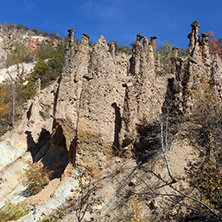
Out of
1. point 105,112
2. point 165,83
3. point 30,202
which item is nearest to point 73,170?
point 30,202

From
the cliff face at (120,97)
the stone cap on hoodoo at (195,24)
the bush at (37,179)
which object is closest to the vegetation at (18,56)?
the bush at (37,179)

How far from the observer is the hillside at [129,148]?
8.59 m

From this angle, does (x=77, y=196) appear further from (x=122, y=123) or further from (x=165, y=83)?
(x=165, y=83)

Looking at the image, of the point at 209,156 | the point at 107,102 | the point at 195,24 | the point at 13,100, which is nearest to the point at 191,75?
the point at 107,102

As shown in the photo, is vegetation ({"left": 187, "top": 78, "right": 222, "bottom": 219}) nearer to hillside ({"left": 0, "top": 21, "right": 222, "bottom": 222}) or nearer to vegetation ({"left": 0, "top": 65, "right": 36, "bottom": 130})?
hillside ({"left": 0, "top": 21, "right": 222, "bottom": 222})

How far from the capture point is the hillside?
28.2 feet

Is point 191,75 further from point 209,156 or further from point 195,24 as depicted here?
point 195,24

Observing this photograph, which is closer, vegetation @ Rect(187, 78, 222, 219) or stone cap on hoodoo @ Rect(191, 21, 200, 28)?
vegetation @ Rect(187, 78, 222, 219)

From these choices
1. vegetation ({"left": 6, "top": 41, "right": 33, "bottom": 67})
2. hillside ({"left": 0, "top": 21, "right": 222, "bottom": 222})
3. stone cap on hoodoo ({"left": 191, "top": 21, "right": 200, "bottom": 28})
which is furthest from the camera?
vegetation ({"left": 6, "top": 41, "right": 33, "bottom": 67})

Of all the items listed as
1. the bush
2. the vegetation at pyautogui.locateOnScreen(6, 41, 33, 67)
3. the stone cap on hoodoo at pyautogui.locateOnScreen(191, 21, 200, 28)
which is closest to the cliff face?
the stone cap on hoodoo at pyautogui.locateOnScreen(191, 21, 200, 28)

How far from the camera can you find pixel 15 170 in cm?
1510

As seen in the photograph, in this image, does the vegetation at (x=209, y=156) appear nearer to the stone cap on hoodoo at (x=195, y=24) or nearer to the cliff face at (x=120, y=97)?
the cliff face at (x=120, y=97)

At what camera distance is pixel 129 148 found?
11.4m

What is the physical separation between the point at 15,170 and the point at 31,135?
3.65 m
